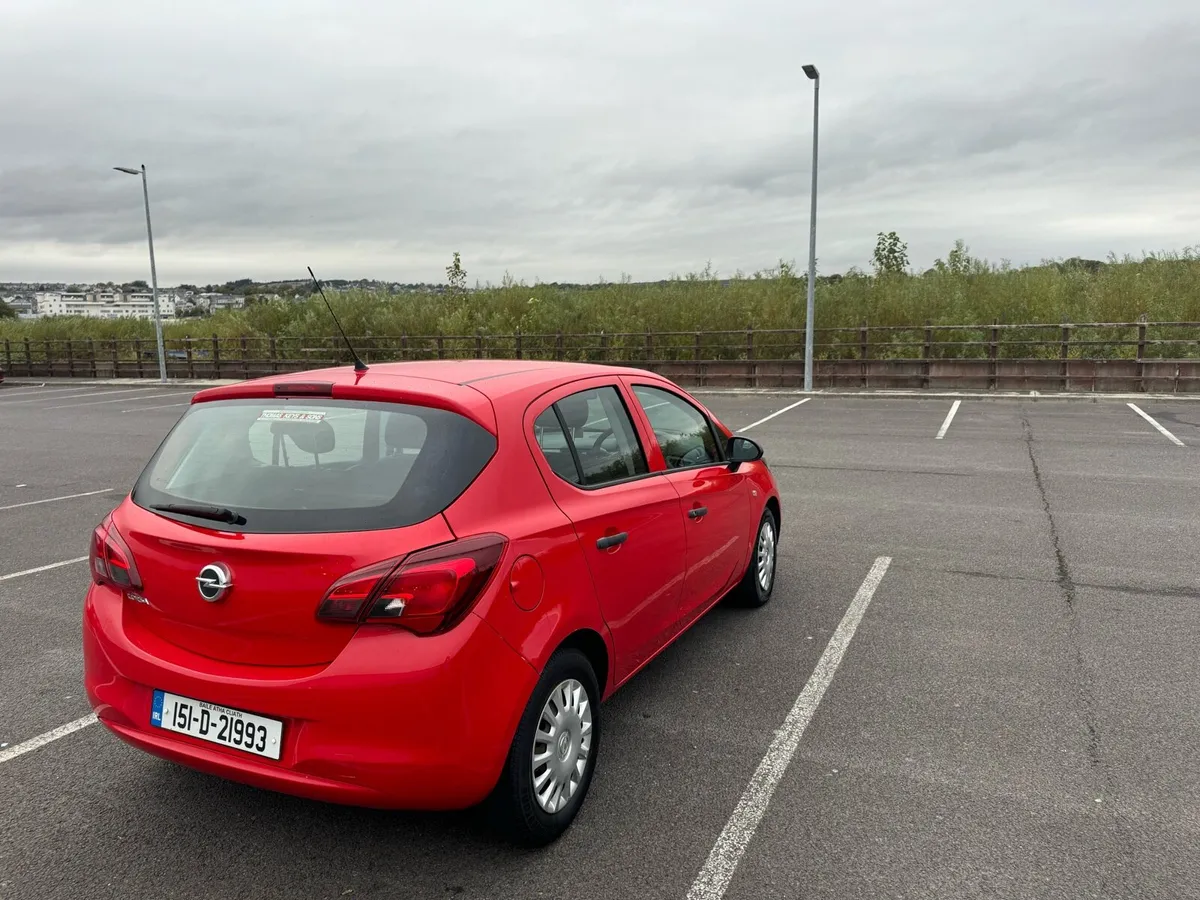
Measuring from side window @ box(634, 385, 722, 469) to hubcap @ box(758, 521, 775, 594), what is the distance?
0.81 metres

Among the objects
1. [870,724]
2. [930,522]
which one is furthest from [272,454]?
[930,522]

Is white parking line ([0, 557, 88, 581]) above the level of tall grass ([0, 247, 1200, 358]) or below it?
below

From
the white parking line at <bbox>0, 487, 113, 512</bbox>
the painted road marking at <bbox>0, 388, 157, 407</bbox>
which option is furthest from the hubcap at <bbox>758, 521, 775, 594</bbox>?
the painted road marking at <bbox>0, 388, 157, 407</bbox>

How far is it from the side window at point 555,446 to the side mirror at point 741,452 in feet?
5.13

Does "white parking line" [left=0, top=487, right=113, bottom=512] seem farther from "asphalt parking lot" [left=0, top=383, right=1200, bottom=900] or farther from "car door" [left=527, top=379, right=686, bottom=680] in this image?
"car door" [left=527, top=379, right=686, bottom=680]

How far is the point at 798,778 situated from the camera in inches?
132

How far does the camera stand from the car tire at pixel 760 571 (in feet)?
17.0

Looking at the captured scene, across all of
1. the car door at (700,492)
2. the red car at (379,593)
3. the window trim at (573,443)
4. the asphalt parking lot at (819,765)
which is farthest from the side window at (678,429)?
the asphalt parking lot at (819,765)

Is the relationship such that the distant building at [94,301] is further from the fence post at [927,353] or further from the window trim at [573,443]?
the window trim at [573,443]

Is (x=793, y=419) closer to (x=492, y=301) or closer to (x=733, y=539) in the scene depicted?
(x=733, y=539)

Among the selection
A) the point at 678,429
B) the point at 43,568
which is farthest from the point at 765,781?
the point at 43,568

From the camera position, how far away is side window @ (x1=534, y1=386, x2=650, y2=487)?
10.8ft

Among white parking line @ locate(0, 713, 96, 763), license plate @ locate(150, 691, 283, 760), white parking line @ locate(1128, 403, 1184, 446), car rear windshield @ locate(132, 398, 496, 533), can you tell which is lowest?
white parking line @ locate(1128, 403, 1184, 446)

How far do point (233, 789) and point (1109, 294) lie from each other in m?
25.8
